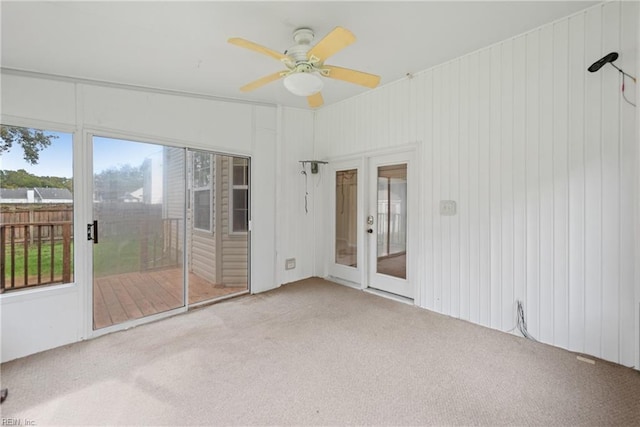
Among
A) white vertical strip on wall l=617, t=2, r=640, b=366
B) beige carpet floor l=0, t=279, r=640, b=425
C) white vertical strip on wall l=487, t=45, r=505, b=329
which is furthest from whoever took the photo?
white vertical strip on wall l=487, t=45, r=505, b=329

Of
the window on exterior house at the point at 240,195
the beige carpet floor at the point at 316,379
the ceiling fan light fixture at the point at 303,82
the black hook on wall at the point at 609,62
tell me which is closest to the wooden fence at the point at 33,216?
the beige carpet floor at the point at 316,379

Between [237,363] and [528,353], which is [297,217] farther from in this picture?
[528,353]

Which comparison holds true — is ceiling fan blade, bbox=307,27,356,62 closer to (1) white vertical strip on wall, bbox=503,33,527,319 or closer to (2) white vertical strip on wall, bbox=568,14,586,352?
(1) white vertical strip on wall, bbox=503,33,527,319

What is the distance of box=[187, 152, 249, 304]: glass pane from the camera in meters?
4.32

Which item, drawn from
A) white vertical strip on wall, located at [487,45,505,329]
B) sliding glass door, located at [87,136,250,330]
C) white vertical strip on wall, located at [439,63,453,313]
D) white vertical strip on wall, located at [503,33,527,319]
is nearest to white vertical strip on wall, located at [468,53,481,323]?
white vertical strip on wall, located at [487,45,505,329]

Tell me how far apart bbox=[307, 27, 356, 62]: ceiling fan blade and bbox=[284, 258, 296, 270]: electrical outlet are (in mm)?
3102

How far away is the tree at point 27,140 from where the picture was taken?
258cm

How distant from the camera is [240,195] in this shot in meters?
4.47

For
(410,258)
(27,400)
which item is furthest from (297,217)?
(27,400)

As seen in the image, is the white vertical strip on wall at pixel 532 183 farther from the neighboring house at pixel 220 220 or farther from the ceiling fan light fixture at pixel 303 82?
the neighboring house at pixel 220 220

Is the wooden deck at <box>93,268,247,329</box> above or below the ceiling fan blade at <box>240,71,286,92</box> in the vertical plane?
below

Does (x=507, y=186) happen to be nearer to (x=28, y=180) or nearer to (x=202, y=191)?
(x=202, y=191)

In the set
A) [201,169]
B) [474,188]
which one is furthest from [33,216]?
[474,188]

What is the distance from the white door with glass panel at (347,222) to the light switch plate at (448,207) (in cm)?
126
